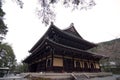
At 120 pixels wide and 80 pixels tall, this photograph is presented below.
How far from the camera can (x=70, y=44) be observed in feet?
59.4

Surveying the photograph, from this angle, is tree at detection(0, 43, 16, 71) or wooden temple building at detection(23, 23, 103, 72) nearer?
wooden temple building at detection(23, 23, 103, 72)

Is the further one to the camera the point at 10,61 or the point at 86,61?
the point at 10,61

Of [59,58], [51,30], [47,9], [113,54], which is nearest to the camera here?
[47,9]

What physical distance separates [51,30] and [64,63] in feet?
16.2

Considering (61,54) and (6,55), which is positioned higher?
(6,55)

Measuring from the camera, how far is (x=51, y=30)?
16312mm

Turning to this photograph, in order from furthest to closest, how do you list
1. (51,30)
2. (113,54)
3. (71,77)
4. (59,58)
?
(113,54) → (51,30) → (59,58) → (71,77)

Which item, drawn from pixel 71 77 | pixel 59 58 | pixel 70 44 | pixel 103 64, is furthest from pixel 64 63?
pixel 103 64

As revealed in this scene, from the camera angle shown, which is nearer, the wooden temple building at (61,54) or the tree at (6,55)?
the wooden temple building at (61,54)

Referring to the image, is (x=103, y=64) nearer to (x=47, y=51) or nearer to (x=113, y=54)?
(x=113, y=54)

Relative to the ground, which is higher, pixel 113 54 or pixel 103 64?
pixel 113 54

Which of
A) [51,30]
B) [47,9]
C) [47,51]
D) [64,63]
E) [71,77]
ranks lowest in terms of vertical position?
[71,77]

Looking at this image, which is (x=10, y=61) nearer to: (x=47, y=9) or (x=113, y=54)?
(x=113, y=54)

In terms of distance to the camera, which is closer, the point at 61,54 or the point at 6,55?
the point at 61,54
